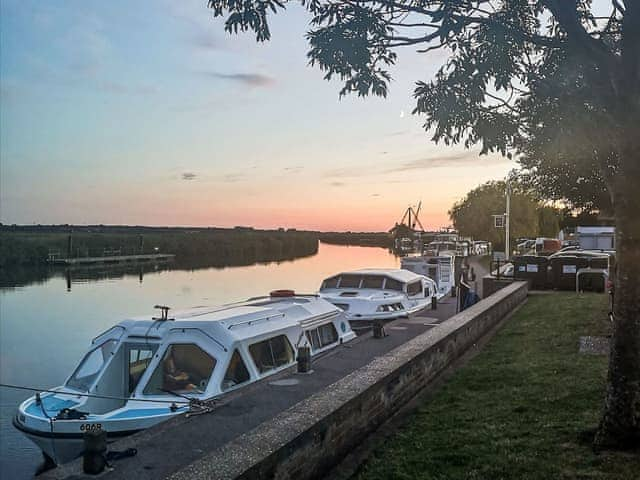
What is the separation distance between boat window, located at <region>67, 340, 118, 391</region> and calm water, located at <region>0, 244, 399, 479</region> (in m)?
2.07

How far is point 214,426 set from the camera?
7.82 meters

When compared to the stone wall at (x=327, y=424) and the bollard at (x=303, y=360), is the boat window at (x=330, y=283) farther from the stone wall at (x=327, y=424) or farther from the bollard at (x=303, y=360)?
the stone wall at (x=327, y=424)

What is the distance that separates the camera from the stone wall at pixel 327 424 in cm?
510

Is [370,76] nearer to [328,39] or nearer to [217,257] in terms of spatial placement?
[328,39]

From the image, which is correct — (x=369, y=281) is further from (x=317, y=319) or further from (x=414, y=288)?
(x=317, y=319)

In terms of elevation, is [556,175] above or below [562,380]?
above

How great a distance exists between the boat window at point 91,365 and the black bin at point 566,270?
19.5 metres

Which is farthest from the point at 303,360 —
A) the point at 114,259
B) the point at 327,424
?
the point at 114,259

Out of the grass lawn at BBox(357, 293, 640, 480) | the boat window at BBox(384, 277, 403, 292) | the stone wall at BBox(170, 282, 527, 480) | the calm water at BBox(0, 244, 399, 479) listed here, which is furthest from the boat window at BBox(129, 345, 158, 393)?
the boat window at BBox(384, 277, 403, 292)

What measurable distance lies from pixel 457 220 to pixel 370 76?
8366cm

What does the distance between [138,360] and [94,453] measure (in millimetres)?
6047

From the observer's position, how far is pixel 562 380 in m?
9.07

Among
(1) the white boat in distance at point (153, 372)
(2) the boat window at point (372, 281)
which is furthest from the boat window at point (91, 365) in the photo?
(2) the boat window at point (372, 281)

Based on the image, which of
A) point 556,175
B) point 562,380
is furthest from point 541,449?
point 556,175
